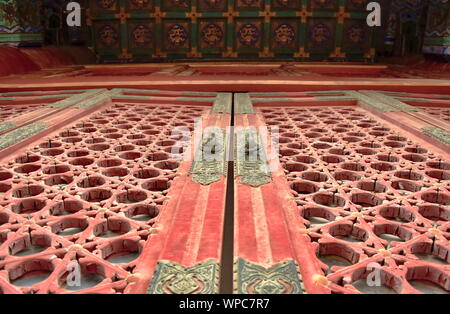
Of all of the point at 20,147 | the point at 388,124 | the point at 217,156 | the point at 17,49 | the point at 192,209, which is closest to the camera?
the point at 192,209

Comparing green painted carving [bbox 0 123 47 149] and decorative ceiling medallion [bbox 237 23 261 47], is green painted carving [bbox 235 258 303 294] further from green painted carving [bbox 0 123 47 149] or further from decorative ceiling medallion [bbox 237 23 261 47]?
decorative ceiling medallion [bbox 237 23 261 47]

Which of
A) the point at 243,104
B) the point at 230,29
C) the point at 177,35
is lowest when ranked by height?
the point at 243,104

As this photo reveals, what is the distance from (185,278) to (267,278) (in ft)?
0.83

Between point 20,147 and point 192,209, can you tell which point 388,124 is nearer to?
point 192,209

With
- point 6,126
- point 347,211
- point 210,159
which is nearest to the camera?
point 347,211

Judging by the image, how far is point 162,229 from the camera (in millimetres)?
1506

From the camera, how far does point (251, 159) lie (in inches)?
88.4

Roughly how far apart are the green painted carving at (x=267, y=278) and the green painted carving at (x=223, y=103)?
91.1 inches

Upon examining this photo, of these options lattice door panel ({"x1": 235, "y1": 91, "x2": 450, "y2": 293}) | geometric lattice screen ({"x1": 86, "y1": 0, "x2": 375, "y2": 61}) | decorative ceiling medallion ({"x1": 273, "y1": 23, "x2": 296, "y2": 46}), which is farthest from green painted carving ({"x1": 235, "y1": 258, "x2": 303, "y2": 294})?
decorative ceiling medallion ({"x1": 273, "y1": 23, "x2": 296, "y2": 46})

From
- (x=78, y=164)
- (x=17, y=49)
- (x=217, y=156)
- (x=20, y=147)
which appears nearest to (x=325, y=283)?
(x=217, y=156)

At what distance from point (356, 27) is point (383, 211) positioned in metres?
6.89

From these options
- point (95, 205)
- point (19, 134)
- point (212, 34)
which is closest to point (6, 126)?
point (19, 134)

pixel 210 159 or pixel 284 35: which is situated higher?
pixel 284 35

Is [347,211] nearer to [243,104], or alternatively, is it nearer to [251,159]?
[251,159]
